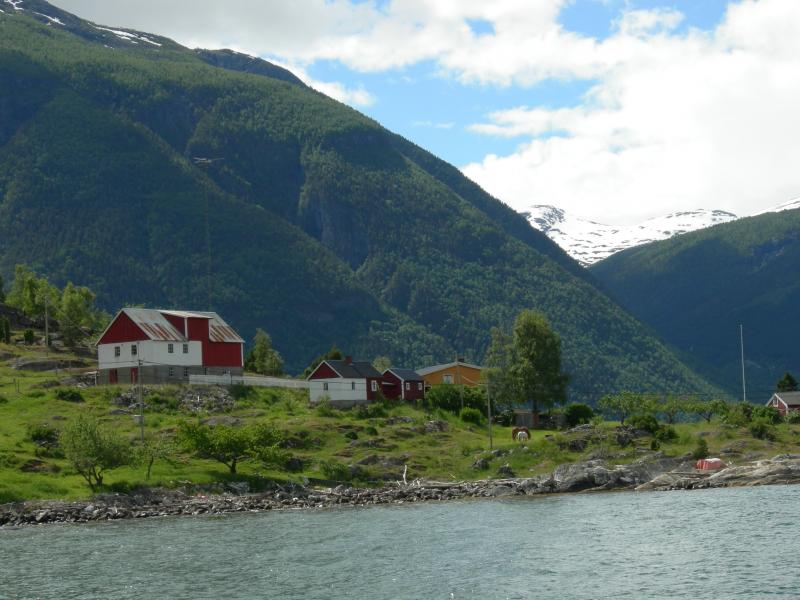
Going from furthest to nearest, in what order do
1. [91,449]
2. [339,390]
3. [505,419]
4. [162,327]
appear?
1. [505,419]
2. [339,390]
3. [162,327]
4. [91,449]

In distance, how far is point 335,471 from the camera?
292ft

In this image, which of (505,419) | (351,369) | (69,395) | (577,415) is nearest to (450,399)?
(505,419)

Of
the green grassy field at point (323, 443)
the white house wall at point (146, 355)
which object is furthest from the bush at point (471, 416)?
the white house wall at point (146, 355)

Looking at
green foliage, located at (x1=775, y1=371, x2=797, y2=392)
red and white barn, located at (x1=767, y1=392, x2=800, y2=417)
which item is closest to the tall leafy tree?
red and white barn, located at (x1=767, y1=392, x2=800, y2=417)

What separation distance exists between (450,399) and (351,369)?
995cm

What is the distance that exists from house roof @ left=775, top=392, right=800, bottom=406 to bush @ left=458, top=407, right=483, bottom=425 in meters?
38.3

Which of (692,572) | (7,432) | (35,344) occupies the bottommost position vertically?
(692,572)

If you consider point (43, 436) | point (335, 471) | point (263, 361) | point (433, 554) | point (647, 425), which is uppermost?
point (263, 361)

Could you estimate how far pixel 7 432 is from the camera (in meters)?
87.6

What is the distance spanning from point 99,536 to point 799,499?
140ft

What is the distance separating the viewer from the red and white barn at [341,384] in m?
113

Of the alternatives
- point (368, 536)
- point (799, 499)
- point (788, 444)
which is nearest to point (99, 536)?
point (368, 536)

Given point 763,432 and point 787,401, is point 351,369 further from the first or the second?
point 787,401

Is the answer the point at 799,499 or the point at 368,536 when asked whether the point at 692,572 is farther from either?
the point at 799,499
